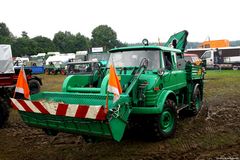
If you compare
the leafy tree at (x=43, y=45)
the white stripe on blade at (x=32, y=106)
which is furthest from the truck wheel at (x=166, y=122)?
the leafy tree at (x=43, y=45)

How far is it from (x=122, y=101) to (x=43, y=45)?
65.8 m

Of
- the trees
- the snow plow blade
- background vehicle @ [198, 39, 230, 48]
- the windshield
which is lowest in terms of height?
the snow plow blade

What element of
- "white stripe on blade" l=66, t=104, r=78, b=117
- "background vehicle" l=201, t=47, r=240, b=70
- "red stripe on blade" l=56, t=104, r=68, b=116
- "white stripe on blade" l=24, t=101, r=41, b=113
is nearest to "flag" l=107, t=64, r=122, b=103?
"white stripe on blade" l=66, t=104, r=78, b=117

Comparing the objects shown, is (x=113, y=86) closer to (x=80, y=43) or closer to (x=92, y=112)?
(x=92, y=112)

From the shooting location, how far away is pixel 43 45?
67312 mm

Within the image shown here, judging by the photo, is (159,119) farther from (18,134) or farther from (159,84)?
(18,134)

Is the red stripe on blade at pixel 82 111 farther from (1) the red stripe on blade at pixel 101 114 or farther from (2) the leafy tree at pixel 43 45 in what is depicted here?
(2) the leafy tree at pixel 43 45

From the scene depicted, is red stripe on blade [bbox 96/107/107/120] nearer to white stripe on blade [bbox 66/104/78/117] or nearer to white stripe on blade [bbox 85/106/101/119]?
white stripe on blade [bbox 85/106/101/119]

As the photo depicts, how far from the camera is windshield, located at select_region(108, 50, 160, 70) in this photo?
6160 mm

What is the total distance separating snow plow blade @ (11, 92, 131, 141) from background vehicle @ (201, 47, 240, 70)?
2836cm

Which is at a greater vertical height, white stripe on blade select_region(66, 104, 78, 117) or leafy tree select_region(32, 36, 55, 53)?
leafy tree select_region(32, 36, 55, 53)

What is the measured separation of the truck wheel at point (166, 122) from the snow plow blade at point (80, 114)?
87cm

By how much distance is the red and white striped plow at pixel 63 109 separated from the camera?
4.25 metres

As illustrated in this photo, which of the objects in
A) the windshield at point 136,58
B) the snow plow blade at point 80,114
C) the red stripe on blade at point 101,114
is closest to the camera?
the red stripe on blade at point 101,114
